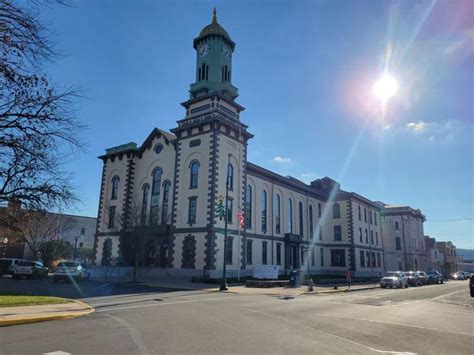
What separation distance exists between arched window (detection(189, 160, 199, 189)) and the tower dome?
16096 millimetres

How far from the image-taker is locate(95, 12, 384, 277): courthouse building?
36156 millimetres

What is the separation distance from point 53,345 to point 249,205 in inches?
1388

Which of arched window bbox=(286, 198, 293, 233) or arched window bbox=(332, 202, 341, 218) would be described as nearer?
arched window bbox=(286, 198, 293, 233)

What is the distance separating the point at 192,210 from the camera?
37.4 m

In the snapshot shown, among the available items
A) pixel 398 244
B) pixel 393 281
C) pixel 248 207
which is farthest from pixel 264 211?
pixel 398 244

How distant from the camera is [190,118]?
4056 cm

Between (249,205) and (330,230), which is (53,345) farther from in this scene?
(330,230)

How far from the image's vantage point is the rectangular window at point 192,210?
121 ft

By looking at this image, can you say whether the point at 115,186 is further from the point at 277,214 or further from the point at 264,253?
the point at 277,214

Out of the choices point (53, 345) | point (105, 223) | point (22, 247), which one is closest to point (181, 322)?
point (53, 345)

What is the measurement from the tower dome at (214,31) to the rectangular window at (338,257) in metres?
35.2

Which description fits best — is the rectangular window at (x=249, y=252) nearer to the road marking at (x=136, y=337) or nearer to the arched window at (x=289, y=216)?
the arched window at (x=289, y=216)

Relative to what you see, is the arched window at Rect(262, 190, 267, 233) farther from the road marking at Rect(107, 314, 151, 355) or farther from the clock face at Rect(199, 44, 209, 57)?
the road marking at Rect(107, 314, 151, 355)

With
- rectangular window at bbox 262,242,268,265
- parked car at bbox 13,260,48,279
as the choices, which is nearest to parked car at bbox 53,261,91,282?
parked car at bbox 13,260,48,279
